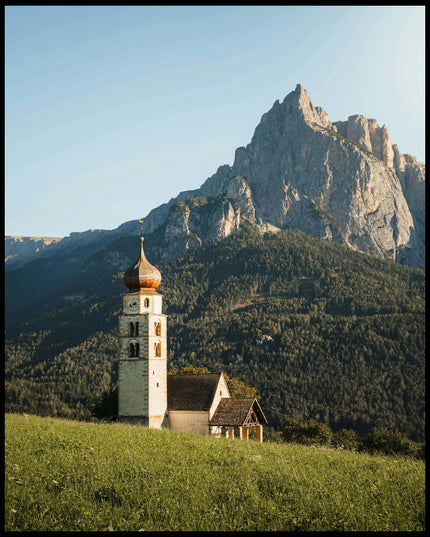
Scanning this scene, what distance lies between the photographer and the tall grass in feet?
42.0

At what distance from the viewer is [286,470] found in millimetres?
17891

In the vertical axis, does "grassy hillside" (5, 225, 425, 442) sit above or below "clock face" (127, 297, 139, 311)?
below

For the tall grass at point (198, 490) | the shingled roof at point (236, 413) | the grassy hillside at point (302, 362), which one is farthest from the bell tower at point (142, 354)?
the grassy hillside at point (302, 362)

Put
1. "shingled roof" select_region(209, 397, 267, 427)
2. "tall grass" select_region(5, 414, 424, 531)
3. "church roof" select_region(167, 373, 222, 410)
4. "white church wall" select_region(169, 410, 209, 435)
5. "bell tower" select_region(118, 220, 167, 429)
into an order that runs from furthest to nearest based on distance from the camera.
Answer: "church roof" select_region(167, 373, 222, 410) < "bell tower" select_region(118, 220, 167, 429) < "white church wall" select_region(169, 410, 209, 435) < "shingled roof" select_region(209, 397, 267, 427) < "tall grass" select_region(5, 414, 424, 531)

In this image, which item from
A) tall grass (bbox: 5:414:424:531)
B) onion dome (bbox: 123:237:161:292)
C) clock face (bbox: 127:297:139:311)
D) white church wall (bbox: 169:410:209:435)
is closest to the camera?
tall grass (bbox: 5:414:424:531)

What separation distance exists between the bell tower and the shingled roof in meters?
4.66

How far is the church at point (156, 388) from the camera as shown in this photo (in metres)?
44.1

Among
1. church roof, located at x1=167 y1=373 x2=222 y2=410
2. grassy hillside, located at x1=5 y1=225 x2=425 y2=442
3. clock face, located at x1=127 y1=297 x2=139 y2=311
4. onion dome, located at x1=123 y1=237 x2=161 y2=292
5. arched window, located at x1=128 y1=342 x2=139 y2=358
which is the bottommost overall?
grassy hillside, located at x1=5 y1=225 x2=425 y2=442

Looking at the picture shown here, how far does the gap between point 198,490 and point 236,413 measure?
29463 millimetres

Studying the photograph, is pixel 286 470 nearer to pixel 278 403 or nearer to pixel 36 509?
pixel 36 509

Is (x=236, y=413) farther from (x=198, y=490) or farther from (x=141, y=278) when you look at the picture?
(x=198, y=490)

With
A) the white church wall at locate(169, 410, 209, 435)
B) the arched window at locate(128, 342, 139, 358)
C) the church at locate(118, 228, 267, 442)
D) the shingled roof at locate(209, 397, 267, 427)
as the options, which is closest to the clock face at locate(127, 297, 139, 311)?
the church at locate(118, 228, 267, 442)

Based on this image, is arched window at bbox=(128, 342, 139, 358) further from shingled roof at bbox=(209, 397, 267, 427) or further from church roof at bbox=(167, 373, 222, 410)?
shingled roof at bbox=(209, 397, 267, 427)

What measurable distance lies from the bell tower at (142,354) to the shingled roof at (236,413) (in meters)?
4.66
